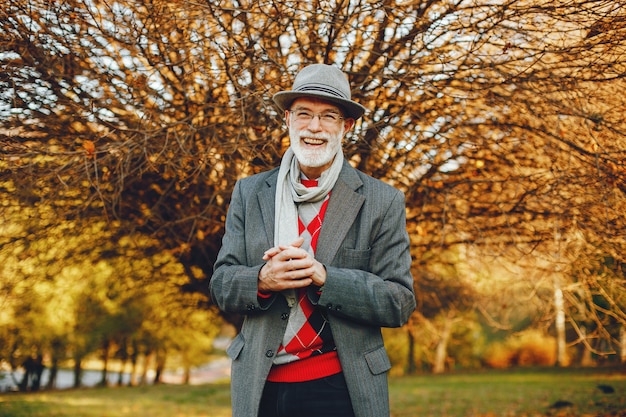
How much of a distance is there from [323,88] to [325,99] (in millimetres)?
58

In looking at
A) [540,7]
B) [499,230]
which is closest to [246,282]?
[540,7]

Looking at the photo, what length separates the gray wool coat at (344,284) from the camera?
7.04 feet

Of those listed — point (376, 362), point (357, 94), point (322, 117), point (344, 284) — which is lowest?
point (376, 362)

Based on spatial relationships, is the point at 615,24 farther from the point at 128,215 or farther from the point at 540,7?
the point at 128,215

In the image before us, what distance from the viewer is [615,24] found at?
13.4 ft

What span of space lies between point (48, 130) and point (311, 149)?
3.28m

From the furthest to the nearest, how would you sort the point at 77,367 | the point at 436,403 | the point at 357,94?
the point at 77,367
the point at 436,403
the point at 357,94

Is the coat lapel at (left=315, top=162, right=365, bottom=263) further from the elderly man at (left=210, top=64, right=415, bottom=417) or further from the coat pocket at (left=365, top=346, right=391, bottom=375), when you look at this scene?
the coat pocket at (left=365, top=346, right=391, bottom=375)

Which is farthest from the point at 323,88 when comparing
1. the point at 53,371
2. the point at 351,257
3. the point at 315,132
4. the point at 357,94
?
the point at 53,371

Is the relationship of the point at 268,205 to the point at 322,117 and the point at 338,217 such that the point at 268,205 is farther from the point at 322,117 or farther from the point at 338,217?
the point at 322,117

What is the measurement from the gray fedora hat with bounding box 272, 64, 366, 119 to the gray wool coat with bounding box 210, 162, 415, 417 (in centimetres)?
28

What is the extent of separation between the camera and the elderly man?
2139 mm

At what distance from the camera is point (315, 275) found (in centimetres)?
209

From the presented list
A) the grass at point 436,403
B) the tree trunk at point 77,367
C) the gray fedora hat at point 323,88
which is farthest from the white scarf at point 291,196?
the tree trunk at point 77,367
